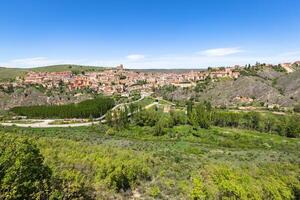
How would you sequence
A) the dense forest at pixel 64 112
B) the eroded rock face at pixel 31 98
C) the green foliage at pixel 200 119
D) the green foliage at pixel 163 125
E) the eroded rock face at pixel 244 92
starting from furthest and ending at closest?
1. the eroded rock face at pixel 244 92
2. the eroded rock face at pixel 31 98
3. the dense forest at pixel 64 112
4. the green foliage at pixel 200 119
5. the green foliage at pixel 163 125

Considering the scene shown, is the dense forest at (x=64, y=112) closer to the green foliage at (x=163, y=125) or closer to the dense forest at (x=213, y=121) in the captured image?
the dense forest at (x=213, y=121)

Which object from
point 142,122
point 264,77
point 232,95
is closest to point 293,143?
point 142,122

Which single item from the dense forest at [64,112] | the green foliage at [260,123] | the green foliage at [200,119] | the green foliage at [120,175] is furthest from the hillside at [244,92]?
the green foliage at [120,175]

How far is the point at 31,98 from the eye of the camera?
473ft

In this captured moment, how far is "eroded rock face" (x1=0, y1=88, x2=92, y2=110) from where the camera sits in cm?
13577

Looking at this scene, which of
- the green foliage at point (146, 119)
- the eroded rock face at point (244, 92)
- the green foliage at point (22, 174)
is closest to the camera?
the green foliage at point (22, 174)

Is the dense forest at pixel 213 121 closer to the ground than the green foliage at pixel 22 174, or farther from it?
closer to the ground

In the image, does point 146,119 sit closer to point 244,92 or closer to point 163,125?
point 163,125

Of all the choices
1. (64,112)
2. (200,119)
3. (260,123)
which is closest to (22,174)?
(200,119)

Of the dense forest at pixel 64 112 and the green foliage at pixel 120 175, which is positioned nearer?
the green foliage at pixel 120 175

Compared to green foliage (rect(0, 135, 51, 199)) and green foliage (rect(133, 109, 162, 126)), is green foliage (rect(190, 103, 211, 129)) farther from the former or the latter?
green foliage (rect(0, 135, 51, 199))

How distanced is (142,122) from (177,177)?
208 feet

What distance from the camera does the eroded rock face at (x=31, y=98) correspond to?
135775 mm

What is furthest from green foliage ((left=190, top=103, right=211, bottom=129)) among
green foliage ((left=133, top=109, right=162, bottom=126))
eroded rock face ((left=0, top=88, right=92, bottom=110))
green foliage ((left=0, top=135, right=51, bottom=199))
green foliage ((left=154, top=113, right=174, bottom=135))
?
eroded rock face ((left=0, top=88, right=92, bottom=110))
